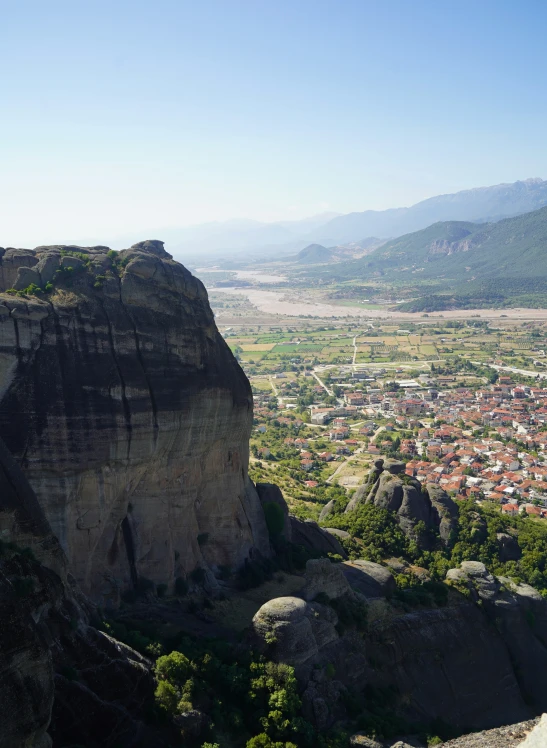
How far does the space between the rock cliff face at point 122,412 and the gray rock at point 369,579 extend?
746 centimetres

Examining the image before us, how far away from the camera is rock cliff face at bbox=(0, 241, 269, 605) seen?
2800cm

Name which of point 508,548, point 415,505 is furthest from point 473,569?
point 508,548

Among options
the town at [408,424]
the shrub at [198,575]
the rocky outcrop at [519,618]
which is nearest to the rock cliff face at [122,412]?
the shrub at [198,575]

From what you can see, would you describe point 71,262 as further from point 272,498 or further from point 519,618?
point 519,618

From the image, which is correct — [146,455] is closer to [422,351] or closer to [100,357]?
[100,357]

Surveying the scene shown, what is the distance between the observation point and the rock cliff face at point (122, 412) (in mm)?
28000

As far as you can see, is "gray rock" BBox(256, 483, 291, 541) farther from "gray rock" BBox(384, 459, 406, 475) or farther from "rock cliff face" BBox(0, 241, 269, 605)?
"gray rock" BBox(384, 459, 406, 475)

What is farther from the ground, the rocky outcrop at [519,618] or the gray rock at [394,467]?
the gray rock at [394,467]

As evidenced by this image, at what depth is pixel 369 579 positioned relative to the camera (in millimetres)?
40781

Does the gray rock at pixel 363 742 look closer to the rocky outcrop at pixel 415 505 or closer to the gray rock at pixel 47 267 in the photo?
the rocky outcrop at pixel 415 505

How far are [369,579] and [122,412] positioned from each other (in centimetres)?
1903

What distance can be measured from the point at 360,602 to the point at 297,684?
7.83m

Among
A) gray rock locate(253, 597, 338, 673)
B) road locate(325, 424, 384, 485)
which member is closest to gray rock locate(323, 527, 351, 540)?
gray rock locate(253, 597, 338, 673)

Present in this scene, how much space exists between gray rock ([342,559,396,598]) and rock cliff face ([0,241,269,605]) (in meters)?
7.46
